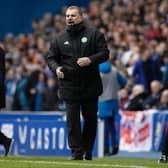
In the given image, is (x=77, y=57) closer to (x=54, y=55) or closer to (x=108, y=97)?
(x=54, y=55)

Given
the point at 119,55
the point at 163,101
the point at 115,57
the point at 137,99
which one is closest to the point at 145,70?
the point at 115,57

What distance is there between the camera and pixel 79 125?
46.0 ft

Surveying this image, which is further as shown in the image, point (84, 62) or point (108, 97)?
point (108, 97)

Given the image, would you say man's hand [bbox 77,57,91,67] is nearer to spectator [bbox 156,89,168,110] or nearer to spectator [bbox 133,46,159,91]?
spectator [bbox 156,89,168,110]

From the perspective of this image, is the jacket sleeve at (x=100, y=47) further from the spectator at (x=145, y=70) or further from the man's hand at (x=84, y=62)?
the spectator at (x=145, y=70)

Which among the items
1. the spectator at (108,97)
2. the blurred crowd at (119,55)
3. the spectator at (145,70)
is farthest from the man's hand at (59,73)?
the spectator at (145,70)

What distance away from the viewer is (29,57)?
2919cm

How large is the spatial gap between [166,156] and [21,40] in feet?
57.4

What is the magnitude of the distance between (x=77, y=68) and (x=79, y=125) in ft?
2.73

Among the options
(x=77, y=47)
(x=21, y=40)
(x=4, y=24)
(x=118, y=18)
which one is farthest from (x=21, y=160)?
(x=4, y=24)

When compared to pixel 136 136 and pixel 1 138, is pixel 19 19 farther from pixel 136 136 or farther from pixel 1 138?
pixel 1 138

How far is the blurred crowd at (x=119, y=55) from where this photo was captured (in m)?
23.1

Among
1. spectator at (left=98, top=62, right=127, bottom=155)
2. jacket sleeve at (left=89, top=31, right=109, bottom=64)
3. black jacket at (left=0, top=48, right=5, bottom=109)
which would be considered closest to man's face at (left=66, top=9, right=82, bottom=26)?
jacket sleeve at (left=89, top=31, right=109, bottom=64)

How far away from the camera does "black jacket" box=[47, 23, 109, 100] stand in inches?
551
